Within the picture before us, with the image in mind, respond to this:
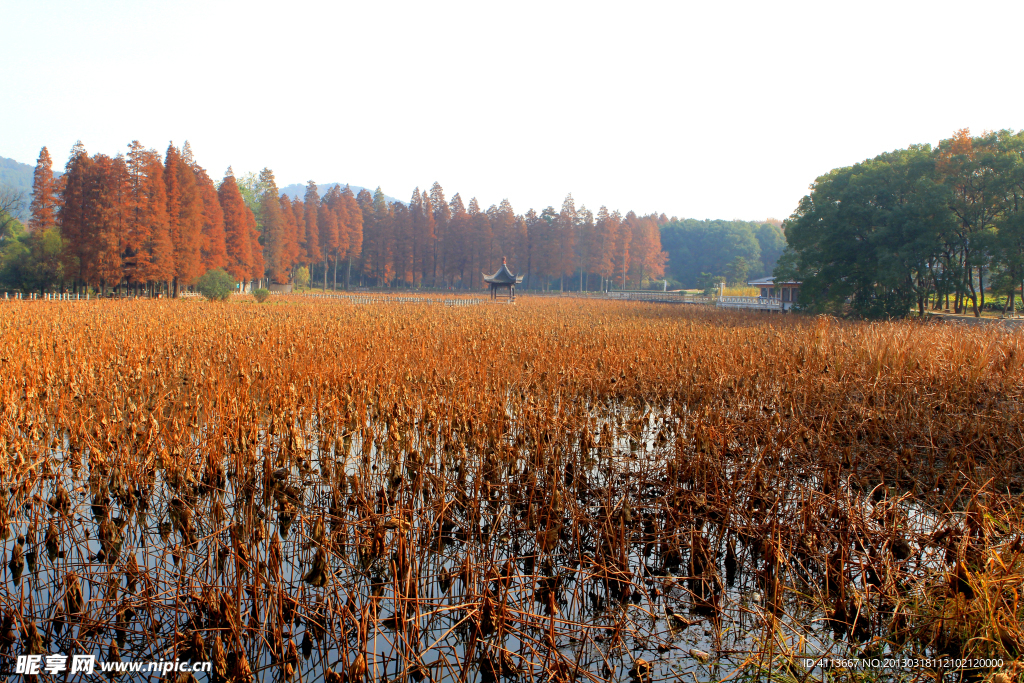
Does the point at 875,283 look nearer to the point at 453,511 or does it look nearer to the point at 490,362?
the point at 490,362

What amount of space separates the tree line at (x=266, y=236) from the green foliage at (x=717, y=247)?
625 centimetres

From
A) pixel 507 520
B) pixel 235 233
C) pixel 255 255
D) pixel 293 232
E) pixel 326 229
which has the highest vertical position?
pixel 326 229

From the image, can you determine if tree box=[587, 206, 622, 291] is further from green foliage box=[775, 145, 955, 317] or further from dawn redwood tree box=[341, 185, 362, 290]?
green foliage box=[775, 145, 955, 317]

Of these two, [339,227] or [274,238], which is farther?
[339,227]

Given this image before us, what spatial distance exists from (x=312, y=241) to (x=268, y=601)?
6130 cm

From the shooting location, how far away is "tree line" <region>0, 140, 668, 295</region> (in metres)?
32.9

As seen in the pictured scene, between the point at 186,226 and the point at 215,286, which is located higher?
the point at 186,226

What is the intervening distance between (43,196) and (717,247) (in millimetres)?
73885

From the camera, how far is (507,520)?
14.1 feet

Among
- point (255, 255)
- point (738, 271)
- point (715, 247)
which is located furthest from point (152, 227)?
point (715, 247)

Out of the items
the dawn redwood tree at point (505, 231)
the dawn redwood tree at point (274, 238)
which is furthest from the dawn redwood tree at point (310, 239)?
the dawn redwood tree at point (505, 231)

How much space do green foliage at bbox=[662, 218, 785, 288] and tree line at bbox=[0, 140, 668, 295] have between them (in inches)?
246

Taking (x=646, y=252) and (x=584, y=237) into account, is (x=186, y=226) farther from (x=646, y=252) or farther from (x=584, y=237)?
(x=646, y=252)

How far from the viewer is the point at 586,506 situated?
174 inches
